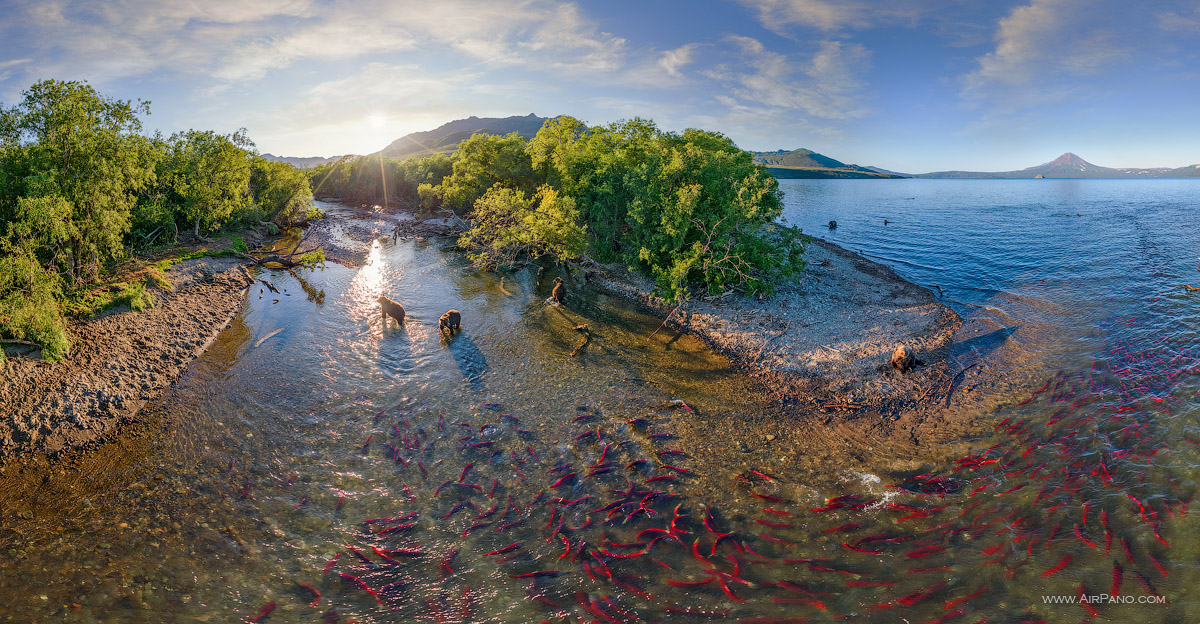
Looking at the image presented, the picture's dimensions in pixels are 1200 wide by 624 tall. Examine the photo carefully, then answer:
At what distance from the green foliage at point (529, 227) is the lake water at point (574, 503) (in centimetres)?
1232

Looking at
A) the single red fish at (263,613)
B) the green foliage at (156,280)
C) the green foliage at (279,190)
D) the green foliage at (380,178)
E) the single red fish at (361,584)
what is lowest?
the single red fish at (263,613)

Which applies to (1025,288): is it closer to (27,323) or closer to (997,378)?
(997,378)

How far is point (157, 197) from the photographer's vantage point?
29.6 m

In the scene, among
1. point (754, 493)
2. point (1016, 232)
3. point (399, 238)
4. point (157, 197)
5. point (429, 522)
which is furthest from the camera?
point (1016, 232)

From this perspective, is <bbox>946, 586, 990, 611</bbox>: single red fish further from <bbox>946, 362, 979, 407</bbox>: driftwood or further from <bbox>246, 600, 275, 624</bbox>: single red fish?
<bbox>246, 600, 275, 624</bbox>: single red fish

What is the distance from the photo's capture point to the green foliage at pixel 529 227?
31.1 meters

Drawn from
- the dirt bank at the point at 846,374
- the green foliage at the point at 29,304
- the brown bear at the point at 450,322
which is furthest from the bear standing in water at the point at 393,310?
the dirt bank at the point at 846,374

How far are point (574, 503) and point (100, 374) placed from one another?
65.7 feet

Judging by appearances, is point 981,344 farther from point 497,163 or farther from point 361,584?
point 497,163

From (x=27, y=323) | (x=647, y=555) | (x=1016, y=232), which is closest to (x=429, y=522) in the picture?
(x=647, y=555)

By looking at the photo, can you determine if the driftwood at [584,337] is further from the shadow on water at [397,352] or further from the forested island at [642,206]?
the shadow on water at [397,352]

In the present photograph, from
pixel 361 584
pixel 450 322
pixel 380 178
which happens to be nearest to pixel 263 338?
pixel 450 322

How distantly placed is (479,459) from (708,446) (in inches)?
313

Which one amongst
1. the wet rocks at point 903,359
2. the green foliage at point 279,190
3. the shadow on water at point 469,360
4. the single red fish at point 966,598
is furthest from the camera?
the green foliage at point 279,190
